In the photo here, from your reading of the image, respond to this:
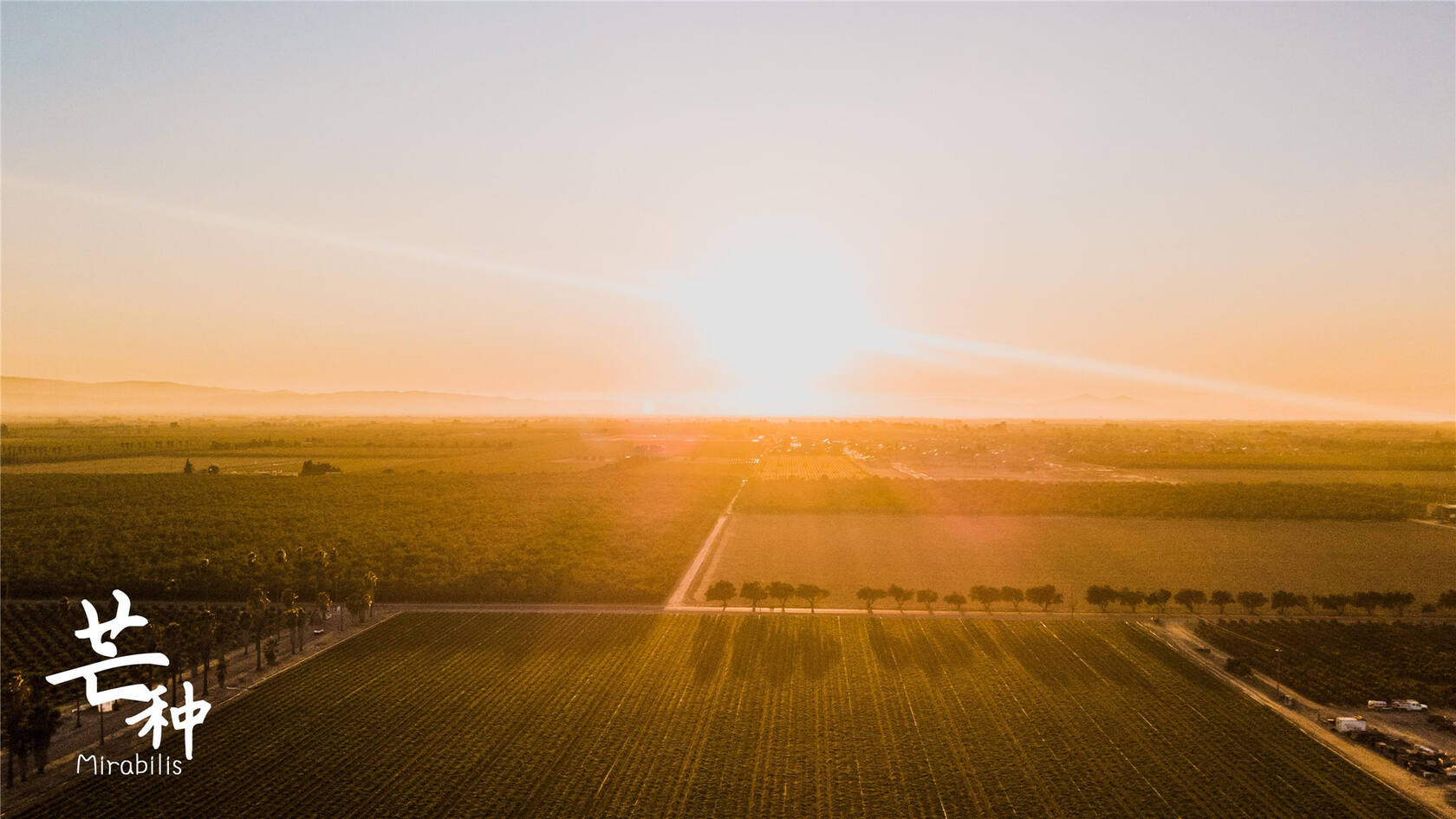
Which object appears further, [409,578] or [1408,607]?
[409,578]

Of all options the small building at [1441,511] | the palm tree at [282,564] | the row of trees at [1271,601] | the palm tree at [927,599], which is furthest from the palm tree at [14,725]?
the small building at [1441,511]

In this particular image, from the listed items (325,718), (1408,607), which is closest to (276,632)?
(325,718)

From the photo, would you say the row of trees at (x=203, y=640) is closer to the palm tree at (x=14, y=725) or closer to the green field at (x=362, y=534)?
the palm tree at (x=14, y=725)

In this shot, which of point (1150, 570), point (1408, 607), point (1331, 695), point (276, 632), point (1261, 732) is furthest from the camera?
point (1150, 570)

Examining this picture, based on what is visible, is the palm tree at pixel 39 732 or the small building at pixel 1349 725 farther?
the small building at pixel 1349 725

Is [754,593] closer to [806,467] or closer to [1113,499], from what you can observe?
[1113,499]

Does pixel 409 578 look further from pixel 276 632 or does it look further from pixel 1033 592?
pixel 1033 592
